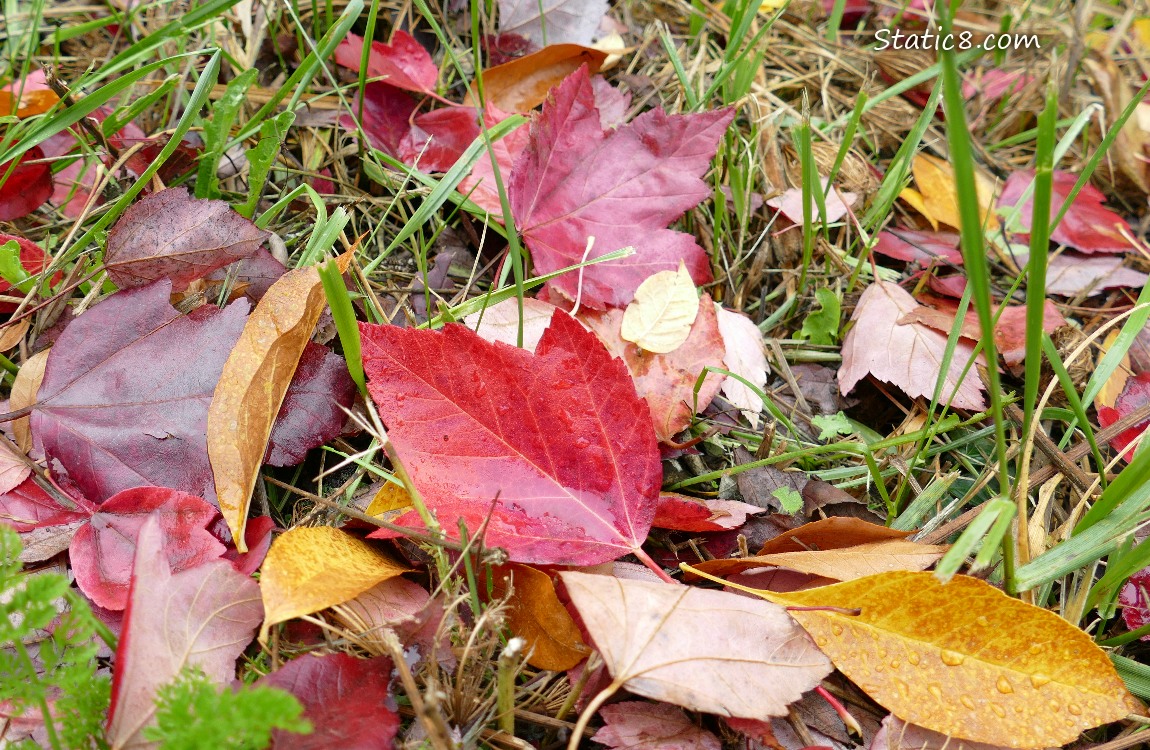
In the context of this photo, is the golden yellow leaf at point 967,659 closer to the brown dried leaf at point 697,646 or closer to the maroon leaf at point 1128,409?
the brown dried leaf at point 697,646

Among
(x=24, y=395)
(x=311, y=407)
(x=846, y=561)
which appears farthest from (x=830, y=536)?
(x=24, y=395)

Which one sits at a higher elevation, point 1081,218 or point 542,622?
point 1081,218

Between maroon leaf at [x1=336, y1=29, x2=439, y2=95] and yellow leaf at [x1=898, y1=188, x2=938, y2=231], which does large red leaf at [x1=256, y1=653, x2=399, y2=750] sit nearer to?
maroon leaf at [x1=336, y1=29, x2=439, y2=95]

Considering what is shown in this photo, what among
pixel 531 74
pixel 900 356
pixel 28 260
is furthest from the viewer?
pixel 531 74

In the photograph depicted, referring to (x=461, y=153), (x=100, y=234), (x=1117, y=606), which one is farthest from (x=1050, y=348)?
(x=100, y=234)

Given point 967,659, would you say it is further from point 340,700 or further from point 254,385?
point 254,385

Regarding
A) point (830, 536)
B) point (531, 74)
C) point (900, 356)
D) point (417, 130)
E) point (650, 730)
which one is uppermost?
point (531, 74)

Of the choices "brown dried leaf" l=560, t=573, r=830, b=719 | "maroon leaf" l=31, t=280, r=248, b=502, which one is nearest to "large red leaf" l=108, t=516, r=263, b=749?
"maroon leaf" l=31, t=280, r=248, b=502
